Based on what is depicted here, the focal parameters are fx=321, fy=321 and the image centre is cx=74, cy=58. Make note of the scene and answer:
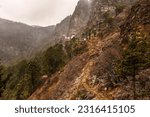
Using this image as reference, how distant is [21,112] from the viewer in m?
14.5

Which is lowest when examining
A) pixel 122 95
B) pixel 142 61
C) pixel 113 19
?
pixel 122 95

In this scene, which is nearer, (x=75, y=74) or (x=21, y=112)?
(x=21, y=112)

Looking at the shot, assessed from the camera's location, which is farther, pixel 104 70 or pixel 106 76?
pixel 104 70

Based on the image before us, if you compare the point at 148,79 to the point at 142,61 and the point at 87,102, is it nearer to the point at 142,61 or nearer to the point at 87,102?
the point at 142,61

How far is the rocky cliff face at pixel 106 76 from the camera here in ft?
190

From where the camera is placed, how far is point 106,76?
67062 millimetres

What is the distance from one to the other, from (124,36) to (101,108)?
241 ft

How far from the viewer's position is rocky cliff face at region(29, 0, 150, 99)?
58.1 metres

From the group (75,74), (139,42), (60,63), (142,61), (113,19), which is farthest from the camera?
(113,19)

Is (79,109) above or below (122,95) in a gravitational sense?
above

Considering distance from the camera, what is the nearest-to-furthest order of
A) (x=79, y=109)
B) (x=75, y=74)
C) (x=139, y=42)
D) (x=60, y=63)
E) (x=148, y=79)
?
(x=79, y=109), (x=139, y=42), (x=148, y=79), (x=75, y=74), (x=60, y=63)

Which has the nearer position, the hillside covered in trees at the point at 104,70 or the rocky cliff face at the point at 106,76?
the hillside covered in trees at the point at 104,70

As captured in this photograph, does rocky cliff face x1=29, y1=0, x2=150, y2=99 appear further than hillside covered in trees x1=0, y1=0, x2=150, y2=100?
Yes

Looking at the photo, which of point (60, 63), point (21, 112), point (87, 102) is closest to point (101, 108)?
point (87, 102)
